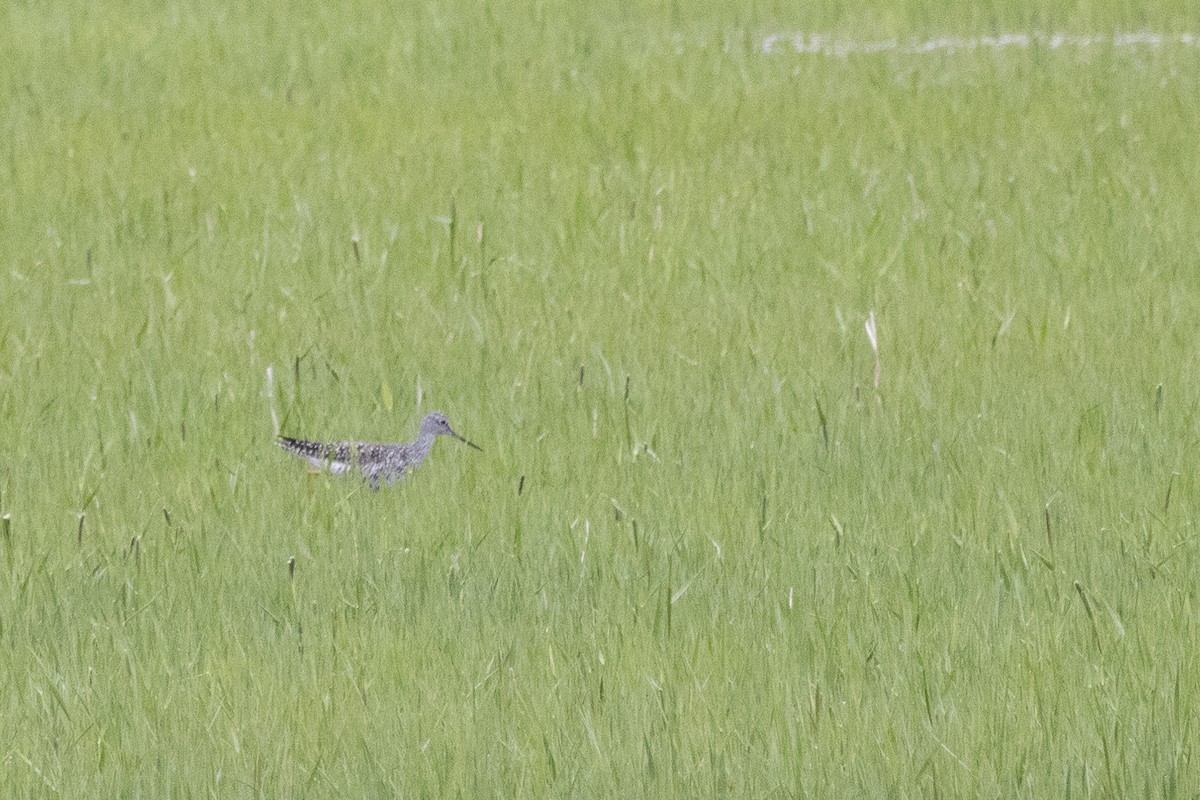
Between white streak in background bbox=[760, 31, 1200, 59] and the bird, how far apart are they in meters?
6.67

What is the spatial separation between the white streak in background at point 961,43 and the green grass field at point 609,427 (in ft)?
1.40

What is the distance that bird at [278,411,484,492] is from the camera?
5.46 meters

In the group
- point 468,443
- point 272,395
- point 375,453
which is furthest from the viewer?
point 272,395

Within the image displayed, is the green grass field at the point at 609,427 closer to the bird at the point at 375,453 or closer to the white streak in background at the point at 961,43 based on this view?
the bird at the point at 375,453

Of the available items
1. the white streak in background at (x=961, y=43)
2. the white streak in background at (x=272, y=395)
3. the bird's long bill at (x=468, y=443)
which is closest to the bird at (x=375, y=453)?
the bird's long bill at (x=468, y=443)

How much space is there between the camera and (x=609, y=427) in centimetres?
585

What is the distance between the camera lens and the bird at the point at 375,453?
215 inches

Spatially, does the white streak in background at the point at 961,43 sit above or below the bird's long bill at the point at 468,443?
below

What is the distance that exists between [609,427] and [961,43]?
6888 mm

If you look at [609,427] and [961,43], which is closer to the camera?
[609,427]

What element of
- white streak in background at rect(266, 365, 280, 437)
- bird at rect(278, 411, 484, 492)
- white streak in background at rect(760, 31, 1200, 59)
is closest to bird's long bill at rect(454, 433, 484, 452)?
bird at rect(278, 411, 484, 492)

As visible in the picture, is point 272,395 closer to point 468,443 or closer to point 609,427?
point 468,443

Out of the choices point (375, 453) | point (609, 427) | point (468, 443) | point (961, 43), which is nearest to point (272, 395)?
point (375, 453)

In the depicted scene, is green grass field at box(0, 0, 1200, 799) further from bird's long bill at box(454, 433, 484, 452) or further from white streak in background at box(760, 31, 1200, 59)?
white streak in background at box(760, 31, 1200, 59)
